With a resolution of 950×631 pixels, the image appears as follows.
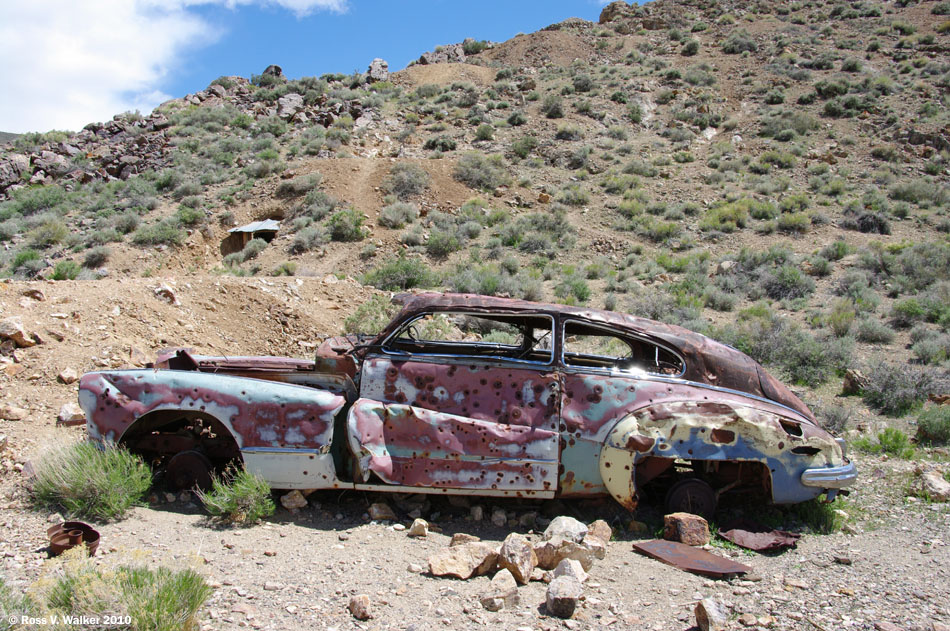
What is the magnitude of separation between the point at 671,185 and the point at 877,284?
36.3 ft

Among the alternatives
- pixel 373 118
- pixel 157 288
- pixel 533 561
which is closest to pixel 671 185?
pixel 373 118

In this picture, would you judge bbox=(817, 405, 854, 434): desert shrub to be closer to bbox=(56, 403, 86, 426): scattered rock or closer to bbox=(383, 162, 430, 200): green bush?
bbox=(56, 403, 86, 426): scattered rock

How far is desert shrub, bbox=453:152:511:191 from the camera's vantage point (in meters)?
24.5

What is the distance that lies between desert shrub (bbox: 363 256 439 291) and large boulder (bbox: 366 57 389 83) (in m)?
26.7

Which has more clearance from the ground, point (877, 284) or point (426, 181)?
point (426, 181)

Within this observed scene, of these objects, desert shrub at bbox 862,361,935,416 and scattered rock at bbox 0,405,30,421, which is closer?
scattered rock at bbox 0,405,30,421

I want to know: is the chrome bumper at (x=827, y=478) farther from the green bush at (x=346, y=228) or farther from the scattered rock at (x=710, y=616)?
the green bush at (x=346, y=228)

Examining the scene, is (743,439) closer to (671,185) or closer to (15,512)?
(15,512)

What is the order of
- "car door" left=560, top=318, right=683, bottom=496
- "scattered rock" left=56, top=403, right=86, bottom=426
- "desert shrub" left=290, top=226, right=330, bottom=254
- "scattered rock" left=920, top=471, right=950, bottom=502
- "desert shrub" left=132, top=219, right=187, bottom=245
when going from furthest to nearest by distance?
1. "desert shrub" left=132, top=219, right=187, bottom=245
2. "desert shrub" left=290, top=226, right=330, bottom=254
3. "scattered rock" left=56, top=403, right=86, bottom=426
4. "scattered rock" left=920, top=471, right=950, bottom=502
5. "car door" left=560, top=318, right=683, bottom=496

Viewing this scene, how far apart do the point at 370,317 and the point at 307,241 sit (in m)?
9.67

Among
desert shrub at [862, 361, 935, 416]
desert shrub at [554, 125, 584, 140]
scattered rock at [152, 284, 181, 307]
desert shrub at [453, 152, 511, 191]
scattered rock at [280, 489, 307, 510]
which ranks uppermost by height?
desert shrub at [554, 125, 584, 140]

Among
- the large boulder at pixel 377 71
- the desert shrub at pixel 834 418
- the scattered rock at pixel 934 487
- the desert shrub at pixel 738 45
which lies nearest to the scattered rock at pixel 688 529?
the scattered rock at pixel 934 487

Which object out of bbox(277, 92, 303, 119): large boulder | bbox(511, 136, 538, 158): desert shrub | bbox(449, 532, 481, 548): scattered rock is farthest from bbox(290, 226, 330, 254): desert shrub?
bbox(449, 532, 481, 548): scattered rock

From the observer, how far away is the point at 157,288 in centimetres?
918
